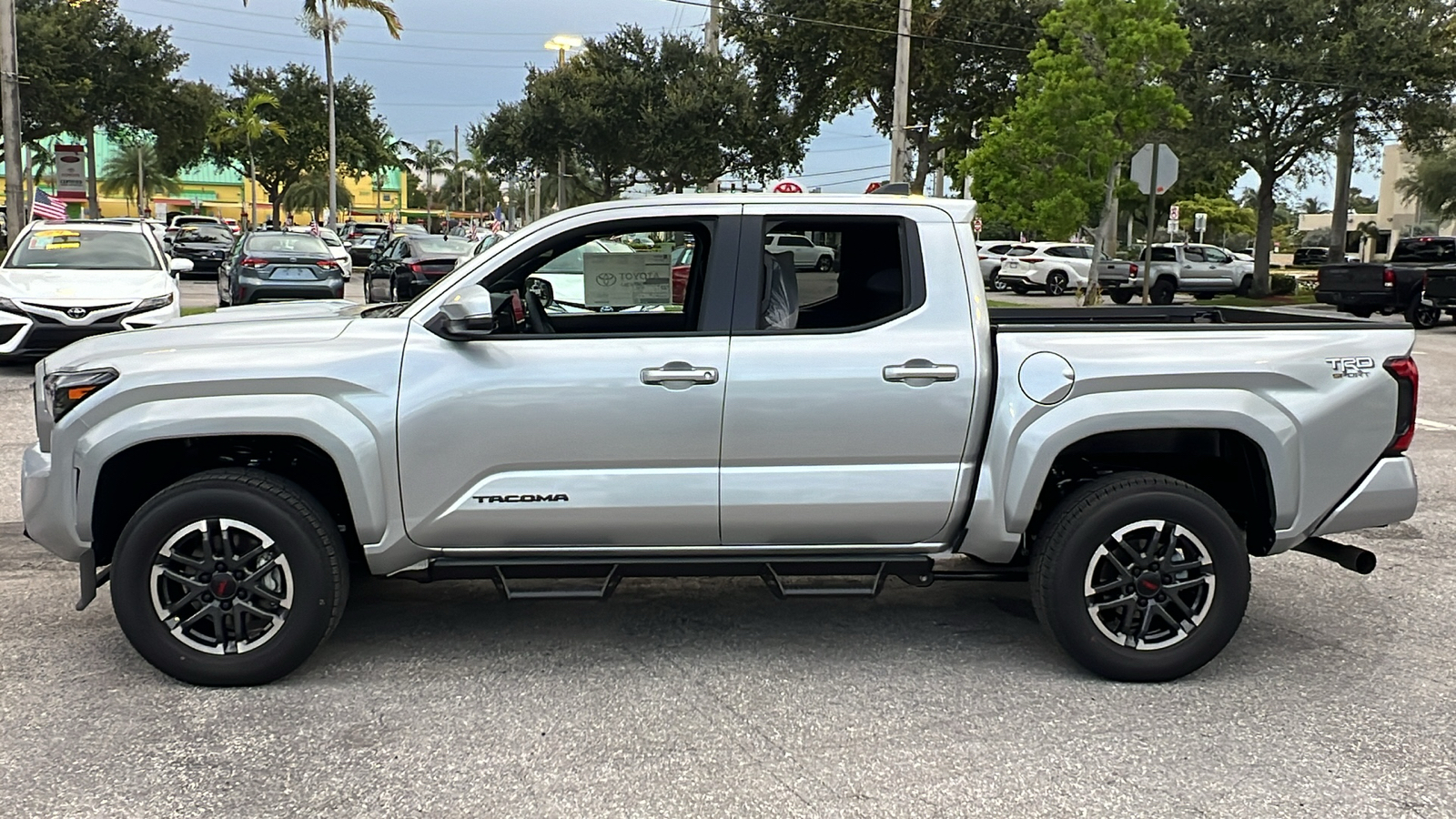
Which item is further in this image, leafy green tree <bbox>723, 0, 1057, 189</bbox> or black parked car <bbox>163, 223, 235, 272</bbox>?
leafy green tree <bbox>723, 0, 1057, 189</bbox>

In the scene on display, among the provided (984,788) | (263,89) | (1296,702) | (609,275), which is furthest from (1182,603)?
(263,89)

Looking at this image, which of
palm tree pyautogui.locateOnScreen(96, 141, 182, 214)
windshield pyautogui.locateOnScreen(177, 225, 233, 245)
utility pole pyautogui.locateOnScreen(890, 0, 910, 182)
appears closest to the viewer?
utility pole pyautogui.locateOnScreen(890, 0, 910, 182)

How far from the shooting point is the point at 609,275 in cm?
591

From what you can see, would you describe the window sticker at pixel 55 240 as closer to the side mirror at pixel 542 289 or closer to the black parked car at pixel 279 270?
the black parked car at pixel 279 270

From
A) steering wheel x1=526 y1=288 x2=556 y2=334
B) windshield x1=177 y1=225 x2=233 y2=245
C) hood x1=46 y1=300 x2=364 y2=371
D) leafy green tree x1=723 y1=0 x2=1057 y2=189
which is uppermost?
leafy green tree x1=723 y1=0 x2=1057 y2=189

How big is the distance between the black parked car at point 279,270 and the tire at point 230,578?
14.4 metres

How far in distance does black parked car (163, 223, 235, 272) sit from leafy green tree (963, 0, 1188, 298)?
20.7 meters

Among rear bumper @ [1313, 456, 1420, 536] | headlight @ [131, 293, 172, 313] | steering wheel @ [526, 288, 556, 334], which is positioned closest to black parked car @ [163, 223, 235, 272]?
headlight @ [131, 293, 172, 313]

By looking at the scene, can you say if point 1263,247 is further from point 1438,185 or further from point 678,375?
point 1438,185

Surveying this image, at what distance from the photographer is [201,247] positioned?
34.1m

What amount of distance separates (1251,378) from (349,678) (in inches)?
140

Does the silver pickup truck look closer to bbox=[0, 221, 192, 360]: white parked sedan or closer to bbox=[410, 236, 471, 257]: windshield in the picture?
bbox=[0, 221, 192, 360]: white parked sedan

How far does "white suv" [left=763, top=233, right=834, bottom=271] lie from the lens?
4.74 metres

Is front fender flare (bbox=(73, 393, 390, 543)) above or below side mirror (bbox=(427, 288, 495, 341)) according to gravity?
below
